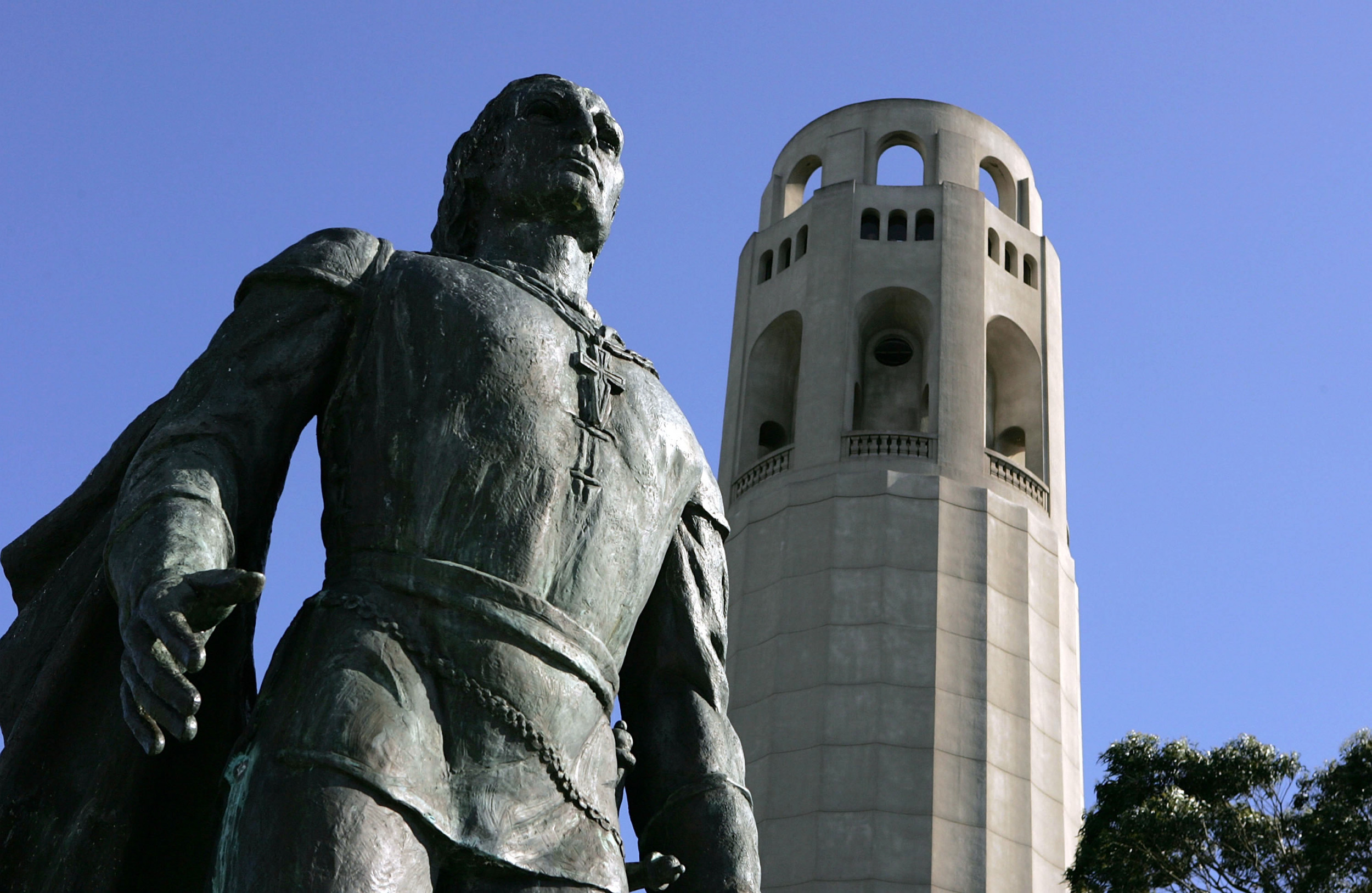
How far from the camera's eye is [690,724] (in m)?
3.91

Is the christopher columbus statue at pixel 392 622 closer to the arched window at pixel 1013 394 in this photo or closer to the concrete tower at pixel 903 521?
the concrete tower at pixel 903 521

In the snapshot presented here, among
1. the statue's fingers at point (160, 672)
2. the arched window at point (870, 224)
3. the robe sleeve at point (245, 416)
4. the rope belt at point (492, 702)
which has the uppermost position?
the arched window at point (870, 224)

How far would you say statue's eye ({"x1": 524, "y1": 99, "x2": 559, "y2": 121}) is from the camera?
14.0 feet

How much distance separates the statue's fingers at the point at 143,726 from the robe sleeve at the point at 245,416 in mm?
231

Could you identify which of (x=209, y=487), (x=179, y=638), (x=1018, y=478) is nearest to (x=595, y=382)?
(x=209, y=487)

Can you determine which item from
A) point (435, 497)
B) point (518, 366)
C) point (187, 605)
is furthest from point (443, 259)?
point (187, 605)

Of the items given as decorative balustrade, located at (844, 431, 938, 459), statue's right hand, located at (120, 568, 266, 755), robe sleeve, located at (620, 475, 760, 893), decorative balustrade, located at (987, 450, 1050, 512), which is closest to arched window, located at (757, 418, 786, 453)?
decorative balustrade, located at (844, 431, 938, 459)

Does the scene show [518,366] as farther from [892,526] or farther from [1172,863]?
[892,526]

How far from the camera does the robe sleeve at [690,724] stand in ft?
12.3

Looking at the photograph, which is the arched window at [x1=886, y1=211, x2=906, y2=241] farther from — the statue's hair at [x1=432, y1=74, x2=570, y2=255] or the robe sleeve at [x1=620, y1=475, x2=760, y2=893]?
the robe sleeve at [x1=620, y1=475, x2=760, y2=893]

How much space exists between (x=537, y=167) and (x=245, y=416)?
35.1 inches

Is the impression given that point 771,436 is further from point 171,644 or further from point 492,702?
point 171,644

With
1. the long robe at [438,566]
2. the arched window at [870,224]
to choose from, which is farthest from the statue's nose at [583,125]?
the arched window at [870,224]

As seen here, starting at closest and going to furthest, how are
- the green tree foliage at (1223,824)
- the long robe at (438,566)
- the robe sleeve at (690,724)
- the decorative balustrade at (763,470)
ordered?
the long robe at (438,566) < the robe sleeve at (690,724) < the green tree foliage at (1223,824) < the decorative balustrade at (763,470)
